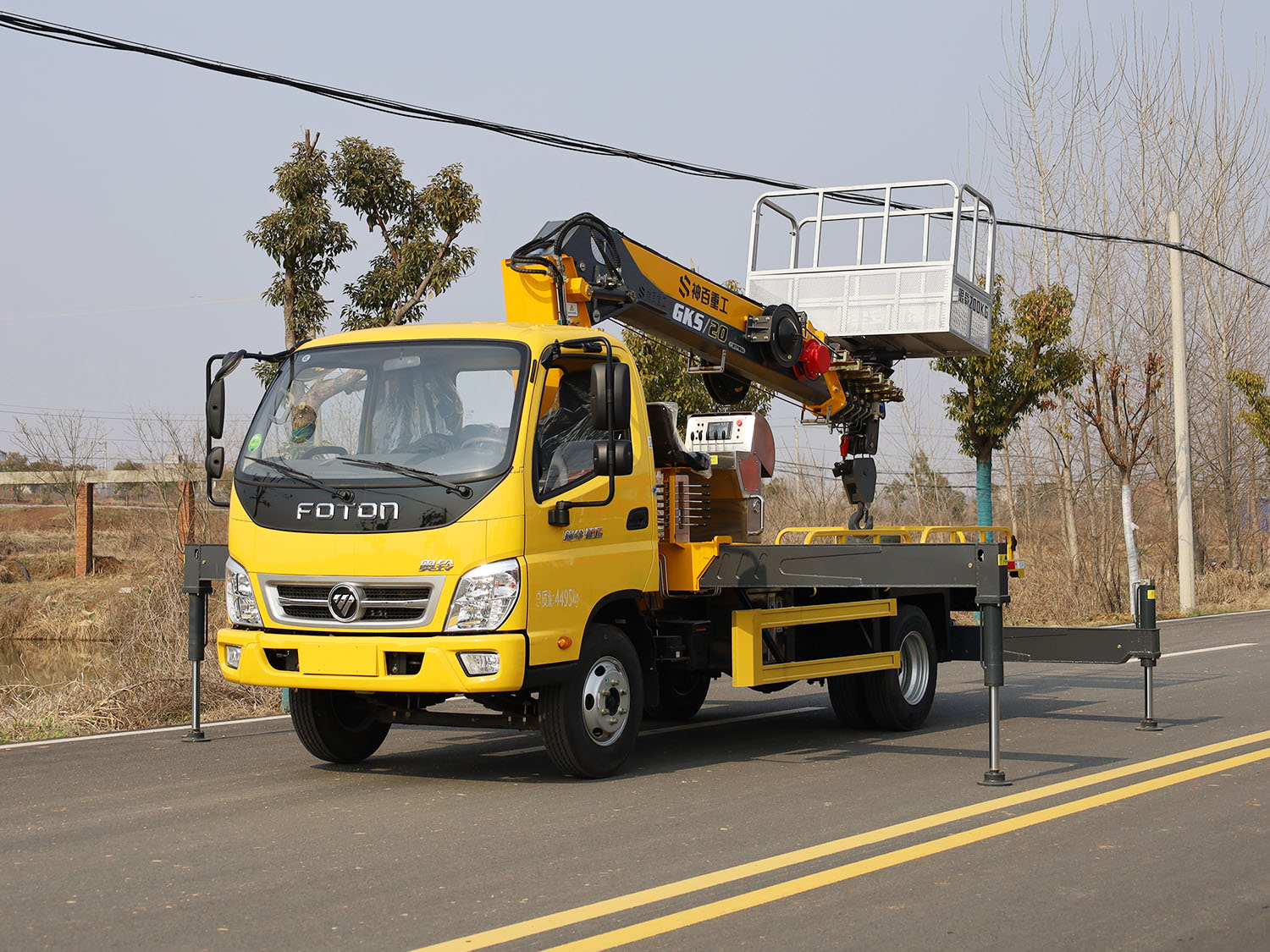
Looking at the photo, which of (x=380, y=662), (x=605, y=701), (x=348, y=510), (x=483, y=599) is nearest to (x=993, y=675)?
(x=605, y=701)

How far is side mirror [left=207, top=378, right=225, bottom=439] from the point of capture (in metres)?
8.44

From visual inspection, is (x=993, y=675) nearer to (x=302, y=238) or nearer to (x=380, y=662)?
(x=380, y=662)

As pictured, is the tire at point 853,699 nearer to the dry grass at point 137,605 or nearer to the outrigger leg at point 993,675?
the outrigger leg at point 993,675

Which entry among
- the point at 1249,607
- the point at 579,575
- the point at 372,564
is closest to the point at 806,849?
the point at 579,575

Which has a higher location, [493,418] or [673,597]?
[493,418]

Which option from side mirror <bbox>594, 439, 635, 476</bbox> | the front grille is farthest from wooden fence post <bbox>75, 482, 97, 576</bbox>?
side mirror <bbox>594, 439, 635, 476</bbox>

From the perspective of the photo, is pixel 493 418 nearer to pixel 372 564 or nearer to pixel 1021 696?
pixel 372 564

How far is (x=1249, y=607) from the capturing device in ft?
82.8

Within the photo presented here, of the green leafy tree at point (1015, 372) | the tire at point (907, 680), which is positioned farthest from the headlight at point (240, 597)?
the green leafy tree at point (1015, 372)

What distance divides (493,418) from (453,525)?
700 mm

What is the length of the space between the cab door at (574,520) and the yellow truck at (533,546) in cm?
1

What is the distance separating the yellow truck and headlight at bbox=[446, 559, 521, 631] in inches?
0.4

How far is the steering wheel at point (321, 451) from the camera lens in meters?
8.18

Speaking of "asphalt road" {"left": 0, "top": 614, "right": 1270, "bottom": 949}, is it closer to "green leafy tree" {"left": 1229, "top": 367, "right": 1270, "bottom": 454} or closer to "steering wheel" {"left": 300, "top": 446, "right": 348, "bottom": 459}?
"steering wheel" {"left": 300, "top": 446, "right": 348, "bottom": 459}
